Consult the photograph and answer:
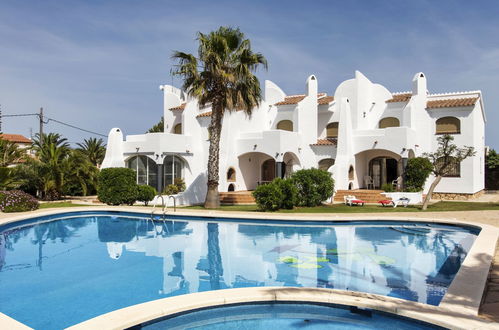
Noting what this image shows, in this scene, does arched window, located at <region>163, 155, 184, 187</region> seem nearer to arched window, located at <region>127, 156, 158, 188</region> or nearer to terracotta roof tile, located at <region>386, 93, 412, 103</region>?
arched window, located at <region>127, 156, 158, 188</region>

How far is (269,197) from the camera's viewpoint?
→ 62.6 ft

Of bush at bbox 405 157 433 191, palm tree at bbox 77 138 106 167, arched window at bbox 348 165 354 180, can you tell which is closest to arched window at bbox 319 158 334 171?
arched window at bbox 348 165 354 180

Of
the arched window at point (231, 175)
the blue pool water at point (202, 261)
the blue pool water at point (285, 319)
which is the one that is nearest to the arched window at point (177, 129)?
the arched window at point (231, 175)

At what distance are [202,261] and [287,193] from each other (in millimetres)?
9952

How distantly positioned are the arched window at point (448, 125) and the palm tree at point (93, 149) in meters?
32.2

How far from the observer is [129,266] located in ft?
32.1

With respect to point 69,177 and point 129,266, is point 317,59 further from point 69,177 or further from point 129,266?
point 129,266

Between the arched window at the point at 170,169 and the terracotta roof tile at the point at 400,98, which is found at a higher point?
the terracotta roof tile at the point at 400,98

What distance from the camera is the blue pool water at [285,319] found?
5719 millimetres

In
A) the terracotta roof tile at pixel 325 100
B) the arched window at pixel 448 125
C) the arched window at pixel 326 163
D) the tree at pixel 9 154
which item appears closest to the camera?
the tree at pixel 9 154

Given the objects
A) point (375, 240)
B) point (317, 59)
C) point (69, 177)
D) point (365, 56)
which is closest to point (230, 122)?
point (317, 59)

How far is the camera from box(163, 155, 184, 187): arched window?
27219 mm

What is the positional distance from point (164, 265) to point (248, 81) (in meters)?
13.3

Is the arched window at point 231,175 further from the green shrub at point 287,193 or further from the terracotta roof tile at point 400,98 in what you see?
the terracotta roof tile at point 400,98
